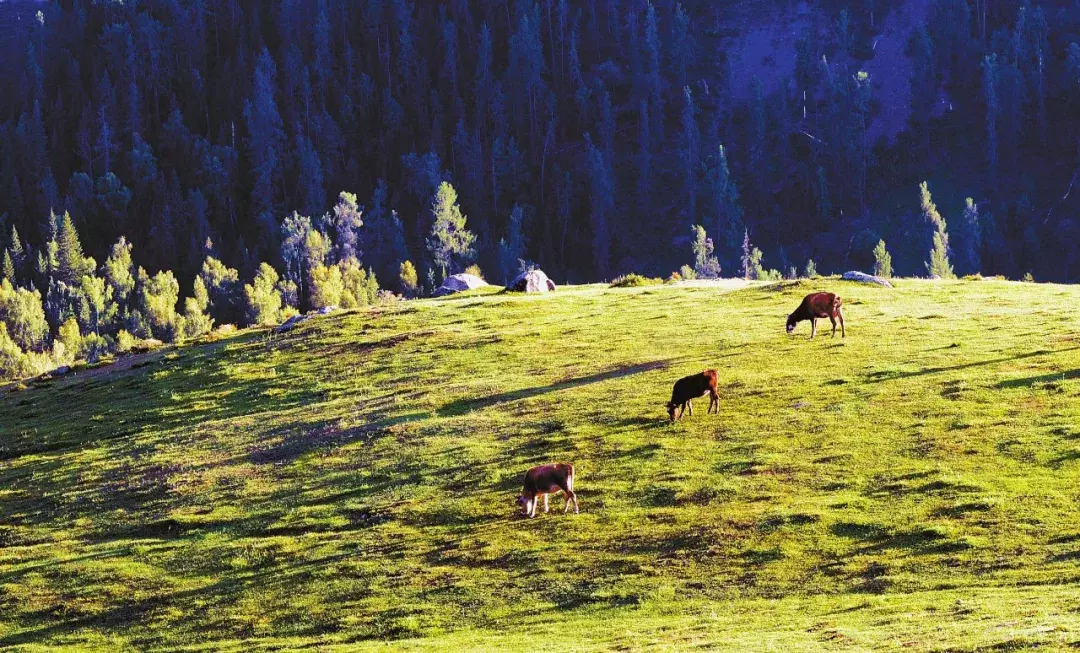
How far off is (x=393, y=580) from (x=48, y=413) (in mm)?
40547

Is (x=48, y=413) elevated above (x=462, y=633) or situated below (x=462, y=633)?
above

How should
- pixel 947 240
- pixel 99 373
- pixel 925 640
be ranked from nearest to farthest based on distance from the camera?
pixel 925 640, pixel 99 373, pixel 947 240

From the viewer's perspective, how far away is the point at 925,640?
2519 centimetres

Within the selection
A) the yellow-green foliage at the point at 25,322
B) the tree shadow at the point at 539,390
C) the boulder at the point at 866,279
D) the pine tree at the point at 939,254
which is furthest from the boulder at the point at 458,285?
the yellow-green foliage at the point at 25,322

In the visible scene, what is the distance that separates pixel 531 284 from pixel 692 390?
129 feet

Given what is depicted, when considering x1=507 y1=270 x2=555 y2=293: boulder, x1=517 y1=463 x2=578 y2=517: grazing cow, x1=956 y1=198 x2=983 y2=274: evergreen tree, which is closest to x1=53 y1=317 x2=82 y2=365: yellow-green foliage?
x1=507 y1=270 x2=555 y2=293: boulder

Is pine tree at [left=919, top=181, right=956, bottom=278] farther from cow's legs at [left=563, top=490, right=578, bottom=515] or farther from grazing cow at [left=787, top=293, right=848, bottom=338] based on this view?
cow's legs at [left=563, top=490, right=578, bottom=515]

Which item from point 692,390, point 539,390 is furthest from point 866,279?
point 692,390

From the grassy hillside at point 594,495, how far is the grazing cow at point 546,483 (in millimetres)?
676

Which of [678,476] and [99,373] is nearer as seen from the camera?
[678,476]

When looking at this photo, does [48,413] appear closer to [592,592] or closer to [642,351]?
[642,351]

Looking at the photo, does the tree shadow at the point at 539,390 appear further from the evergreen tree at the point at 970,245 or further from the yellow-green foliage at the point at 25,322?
the yellow-green foliage at the point at 25,322

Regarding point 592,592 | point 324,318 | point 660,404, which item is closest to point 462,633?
point 592,592

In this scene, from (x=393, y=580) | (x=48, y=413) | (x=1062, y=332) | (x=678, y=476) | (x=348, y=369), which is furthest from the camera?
(x=48, y=413)
